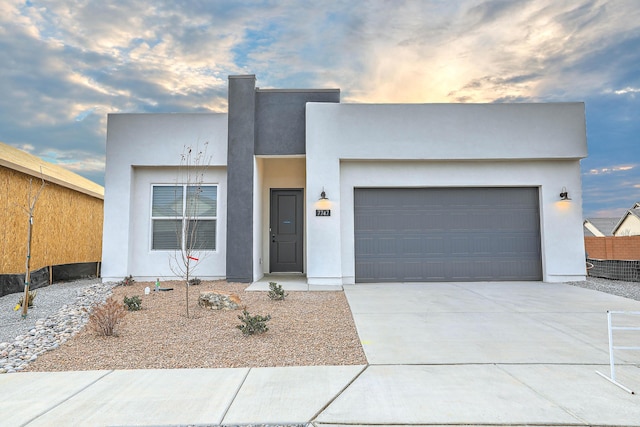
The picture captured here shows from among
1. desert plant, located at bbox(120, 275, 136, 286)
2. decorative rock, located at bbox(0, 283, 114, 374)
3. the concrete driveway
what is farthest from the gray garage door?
decorative rock, located at bbox(0, 283, 114, 374)

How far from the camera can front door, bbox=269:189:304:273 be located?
10.4 metres

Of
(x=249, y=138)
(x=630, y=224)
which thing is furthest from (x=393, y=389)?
(x=630, y=224)

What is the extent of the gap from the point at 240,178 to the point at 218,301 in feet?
12.2

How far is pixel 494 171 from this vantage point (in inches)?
355

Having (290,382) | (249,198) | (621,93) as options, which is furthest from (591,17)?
(290,382)

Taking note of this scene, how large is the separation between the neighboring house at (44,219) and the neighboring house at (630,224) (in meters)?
31.5

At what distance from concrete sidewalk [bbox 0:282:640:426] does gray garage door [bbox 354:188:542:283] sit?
4.09 m

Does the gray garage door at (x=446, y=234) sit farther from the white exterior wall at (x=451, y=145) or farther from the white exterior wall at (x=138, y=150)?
the white exterior wall at (x=138, y=150)

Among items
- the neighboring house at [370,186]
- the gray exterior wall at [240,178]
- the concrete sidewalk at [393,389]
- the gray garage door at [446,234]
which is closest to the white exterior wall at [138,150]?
the neighboring house at [370,186]

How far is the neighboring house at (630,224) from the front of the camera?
975 inches

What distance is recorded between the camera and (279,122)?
913cm

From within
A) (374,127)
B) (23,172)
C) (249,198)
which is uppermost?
(374,127)

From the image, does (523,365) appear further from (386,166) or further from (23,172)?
(23,172)

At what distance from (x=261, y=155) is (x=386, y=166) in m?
3.20
